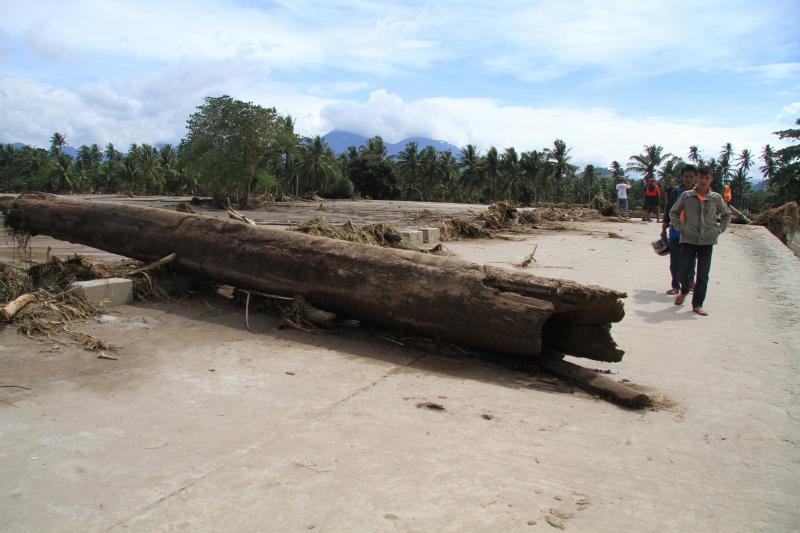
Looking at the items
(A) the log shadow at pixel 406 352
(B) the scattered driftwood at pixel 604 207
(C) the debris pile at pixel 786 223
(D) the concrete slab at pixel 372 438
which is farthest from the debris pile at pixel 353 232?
(B) the scattered driftwood at pixel 604 207

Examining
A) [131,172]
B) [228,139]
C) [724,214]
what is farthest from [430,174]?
[724,214]

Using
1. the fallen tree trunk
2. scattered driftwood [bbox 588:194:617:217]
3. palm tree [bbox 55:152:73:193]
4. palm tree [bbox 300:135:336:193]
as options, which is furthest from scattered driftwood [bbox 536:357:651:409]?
palm tree [bbox 55:152:73:193]

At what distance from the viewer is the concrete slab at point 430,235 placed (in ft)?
38.1

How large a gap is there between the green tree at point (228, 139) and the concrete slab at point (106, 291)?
32.2 m

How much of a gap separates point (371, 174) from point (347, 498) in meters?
63.1

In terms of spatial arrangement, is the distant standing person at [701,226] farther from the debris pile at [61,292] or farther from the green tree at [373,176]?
the green tree at [373,176]

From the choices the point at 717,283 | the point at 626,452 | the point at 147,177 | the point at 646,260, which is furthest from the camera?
the point at 147,177

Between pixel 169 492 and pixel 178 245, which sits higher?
pixel 178 245

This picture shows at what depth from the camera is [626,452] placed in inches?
114

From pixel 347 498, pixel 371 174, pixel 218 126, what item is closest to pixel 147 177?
pixel 371 174

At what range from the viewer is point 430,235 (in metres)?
11.8

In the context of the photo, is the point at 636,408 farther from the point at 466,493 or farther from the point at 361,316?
the point at 361,316

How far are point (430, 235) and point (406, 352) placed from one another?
7298 mm

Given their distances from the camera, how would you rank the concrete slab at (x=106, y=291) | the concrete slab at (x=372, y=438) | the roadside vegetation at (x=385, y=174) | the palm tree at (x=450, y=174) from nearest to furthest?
1. the concrete slab at (x=372, y=438)
2. the concrete slab at (x=106, y=291)
3. the roadside vegetation at (x=385, y=174)
4. the palm tree at (x=450, y=174)
